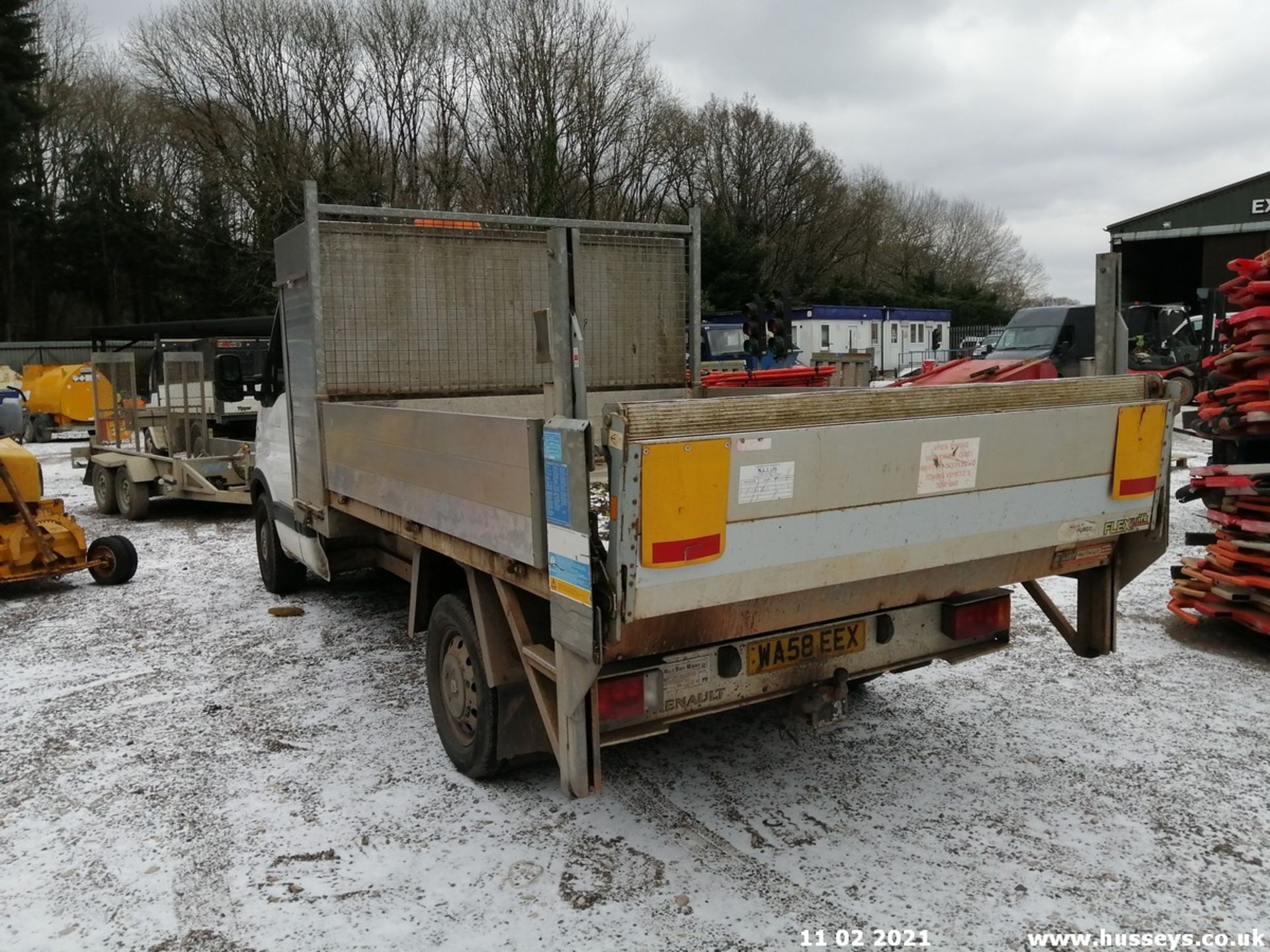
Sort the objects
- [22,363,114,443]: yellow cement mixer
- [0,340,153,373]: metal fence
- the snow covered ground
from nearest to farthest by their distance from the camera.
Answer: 1. the snow covered ground
2. [22,363,114,443]: yellow cement mixer
3. [0,340,153,373]: metal fence

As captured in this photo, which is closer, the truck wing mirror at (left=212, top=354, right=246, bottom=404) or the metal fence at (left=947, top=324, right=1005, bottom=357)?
the truck wing mirror at (left=212, top=354, right=246, bottom=404)

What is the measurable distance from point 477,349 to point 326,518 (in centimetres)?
149

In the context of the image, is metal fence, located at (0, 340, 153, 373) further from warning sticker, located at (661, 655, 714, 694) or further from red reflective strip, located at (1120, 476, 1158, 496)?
Answer: red reflective strip, located at (1120, 476, 1158, 496)

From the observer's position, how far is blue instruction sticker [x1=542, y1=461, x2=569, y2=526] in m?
2.97

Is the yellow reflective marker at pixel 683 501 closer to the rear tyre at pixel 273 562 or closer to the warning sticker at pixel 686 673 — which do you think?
the warning sticker at pixel 686 673

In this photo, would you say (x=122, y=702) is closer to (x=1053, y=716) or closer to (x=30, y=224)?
(x=1053, y=716)

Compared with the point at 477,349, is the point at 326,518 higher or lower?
lower

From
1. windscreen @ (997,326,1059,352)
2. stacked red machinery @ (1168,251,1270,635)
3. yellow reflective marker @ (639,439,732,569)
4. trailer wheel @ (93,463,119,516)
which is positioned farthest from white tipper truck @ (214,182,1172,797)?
windscreen @ (997,326,1059,352)

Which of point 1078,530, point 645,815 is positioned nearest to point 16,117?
point 645,815

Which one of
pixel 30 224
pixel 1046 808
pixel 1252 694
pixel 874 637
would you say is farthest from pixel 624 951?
pixel 30 224

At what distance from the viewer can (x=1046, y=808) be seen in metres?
3.93

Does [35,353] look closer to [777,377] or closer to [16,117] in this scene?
[16,117]

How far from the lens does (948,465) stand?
11.2 ft

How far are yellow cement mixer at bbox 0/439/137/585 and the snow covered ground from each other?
2.04 m
